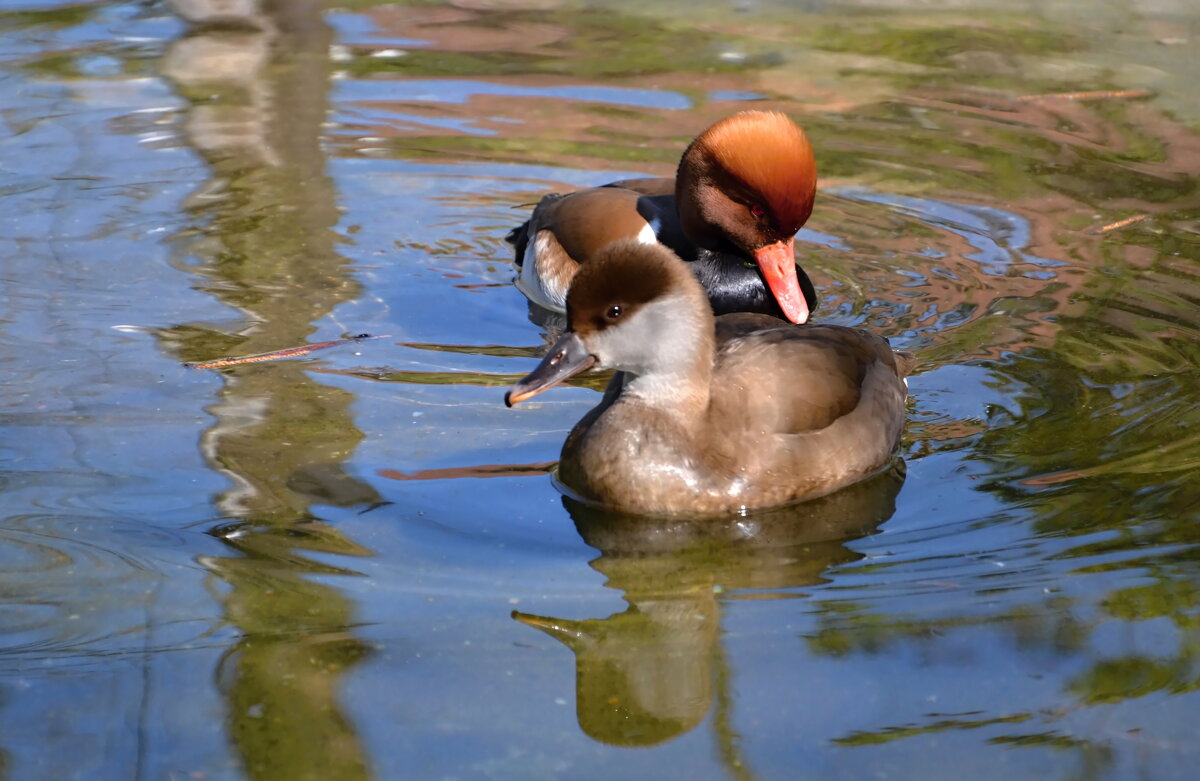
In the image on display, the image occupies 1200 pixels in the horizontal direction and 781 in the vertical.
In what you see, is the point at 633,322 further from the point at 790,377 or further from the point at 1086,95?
the point at 1086,95

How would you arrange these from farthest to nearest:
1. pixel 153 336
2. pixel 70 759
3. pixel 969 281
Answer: pixel 969 281 < pixel 153 336 < pixel 70 759

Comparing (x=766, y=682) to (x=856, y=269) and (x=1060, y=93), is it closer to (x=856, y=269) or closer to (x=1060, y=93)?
(x=856, y=269)

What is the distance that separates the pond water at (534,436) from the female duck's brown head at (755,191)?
0.34 metres

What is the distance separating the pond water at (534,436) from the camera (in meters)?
3.44

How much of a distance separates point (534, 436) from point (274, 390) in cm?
99

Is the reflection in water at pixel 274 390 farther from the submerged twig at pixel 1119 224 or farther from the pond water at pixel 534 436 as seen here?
the submerged twig at pixel 1119 224

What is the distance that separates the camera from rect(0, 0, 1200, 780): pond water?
3438 mm

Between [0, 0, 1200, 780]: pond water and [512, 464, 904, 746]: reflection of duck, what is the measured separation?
16 millimetres

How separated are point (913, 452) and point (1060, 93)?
4.52m

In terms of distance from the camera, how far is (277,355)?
5.79m

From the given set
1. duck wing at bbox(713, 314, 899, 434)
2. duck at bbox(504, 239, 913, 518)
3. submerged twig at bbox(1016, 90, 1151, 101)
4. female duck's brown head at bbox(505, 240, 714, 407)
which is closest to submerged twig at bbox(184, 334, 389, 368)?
duck at bbox(504, 239, 913, 518)

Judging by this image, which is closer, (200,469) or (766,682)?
(766,682)

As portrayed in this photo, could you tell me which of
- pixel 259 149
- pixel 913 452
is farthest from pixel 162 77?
pixel 913 452

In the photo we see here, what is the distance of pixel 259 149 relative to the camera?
8.32 metres
